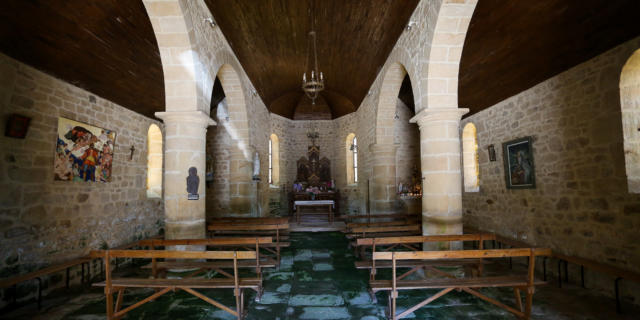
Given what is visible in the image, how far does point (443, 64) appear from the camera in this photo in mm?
5129

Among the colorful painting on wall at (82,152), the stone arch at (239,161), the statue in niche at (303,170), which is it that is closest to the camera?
the colorful painting on wall at (82,152)

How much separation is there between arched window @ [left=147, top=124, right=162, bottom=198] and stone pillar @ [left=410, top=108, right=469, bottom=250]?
7.02 m

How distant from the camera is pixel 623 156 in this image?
4.59 meters

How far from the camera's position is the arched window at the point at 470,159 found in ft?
29.1

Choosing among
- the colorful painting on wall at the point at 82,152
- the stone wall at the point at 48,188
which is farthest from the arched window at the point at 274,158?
the colorful painting on wall at the point at 82,152

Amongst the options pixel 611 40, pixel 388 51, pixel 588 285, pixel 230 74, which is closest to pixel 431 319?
pixel 588 285

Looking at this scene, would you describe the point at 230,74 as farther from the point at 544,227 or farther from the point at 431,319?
the point at 544,227

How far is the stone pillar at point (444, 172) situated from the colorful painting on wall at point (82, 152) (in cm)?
613

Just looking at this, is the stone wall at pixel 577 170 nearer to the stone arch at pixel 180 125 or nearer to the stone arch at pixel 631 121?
the stone arch at pixel 631 121

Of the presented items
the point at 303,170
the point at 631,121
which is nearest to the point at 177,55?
the point at 631,121

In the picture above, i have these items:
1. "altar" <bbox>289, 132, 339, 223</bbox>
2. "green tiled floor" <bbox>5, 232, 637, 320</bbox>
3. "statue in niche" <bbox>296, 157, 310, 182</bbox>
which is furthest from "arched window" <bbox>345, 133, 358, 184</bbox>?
"green tiled floor" <bbox>5, 232, 637, 320</bbox>

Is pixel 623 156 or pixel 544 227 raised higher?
pixel 623 156

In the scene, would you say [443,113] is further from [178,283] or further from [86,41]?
[86,41]

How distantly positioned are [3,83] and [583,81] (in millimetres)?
8827
